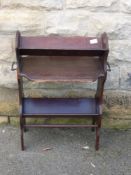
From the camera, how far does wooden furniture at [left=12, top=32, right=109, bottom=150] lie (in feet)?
10.2

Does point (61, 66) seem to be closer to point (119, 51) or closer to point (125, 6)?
point (119, 51)

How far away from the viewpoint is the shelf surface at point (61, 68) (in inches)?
123

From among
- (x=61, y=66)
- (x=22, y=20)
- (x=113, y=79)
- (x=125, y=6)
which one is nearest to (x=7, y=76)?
(x=22, y=20)

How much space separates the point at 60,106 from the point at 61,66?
17.9 inches

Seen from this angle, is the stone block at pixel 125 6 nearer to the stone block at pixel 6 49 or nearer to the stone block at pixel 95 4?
the stone block at pixel 95 4

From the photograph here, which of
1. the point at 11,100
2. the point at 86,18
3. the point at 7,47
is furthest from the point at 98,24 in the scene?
the point at 11,100

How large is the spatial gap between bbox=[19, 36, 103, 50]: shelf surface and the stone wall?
0.54ft

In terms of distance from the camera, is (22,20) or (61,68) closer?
(61,68)

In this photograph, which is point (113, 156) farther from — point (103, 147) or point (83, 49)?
point (83, 49)

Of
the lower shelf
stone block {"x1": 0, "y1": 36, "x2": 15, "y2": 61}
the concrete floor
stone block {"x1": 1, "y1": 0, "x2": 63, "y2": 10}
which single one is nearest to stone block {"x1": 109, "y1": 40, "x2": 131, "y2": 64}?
the lower shelf

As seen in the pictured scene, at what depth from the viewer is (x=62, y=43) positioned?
3303 millimetres

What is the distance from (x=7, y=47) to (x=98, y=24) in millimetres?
875

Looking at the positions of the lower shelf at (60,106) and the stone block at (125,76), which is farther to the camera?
the stone block at (125,76)

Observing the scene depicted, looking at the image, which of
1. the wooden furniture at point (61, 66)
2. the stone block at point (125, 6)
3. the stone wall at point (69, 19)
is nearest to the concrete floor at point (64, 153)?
the wooden furniture at point (61, 66)
